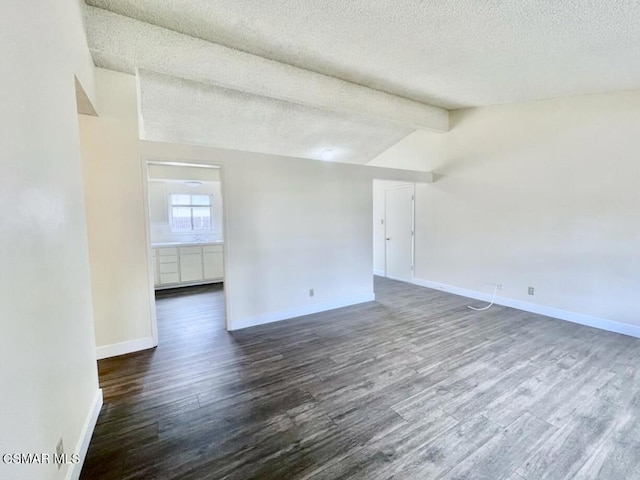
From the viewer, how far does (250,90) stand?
3.35 metres

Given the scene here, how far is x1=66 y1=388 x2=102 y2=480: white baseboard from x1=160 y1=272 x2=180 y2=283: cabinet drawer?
387 cm

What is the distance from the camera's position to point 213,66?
3031mm

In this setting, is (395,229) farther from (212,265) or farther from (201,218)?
(201,218)

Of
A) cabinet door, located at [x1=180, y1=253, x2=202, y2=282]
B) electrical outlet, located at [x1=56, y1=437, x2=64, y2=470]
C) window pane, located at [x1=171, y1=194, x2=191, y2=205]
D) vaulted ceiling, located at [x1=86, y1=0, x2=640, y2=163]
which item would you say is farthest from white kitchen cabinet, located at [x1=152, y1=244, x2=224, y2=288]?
electrical outlet, located at [x1=56, y1=437, x2=64, y2=470]

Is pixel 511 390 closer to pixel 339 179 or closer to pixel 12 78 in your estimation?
pixel 339 179

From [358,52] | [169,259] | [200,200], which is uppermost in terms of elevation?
[358,52]

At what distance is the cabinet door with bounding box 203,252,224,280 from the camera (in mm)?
6277

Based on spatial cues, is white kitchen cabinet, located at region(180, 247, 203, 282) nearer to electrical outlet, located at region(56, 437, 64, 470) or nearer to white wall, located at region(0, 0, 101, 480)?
white wall, located at region(0, 0, 101, 480)

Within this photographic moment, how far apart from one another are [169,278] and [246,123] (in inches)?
135

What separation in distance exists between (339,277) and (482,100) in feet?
11.2

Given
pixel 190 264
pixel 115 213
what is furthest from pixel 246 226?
pixel 190 264

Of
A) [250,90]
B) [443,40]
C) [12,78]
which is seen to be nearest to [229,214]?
[250,90]

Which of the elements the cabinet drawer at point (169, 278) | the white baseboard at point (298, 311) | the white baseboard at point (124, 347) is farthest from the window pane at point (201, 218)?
the white baseboard at point (124, 347)

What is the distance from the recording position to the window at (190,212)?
21.4ft
